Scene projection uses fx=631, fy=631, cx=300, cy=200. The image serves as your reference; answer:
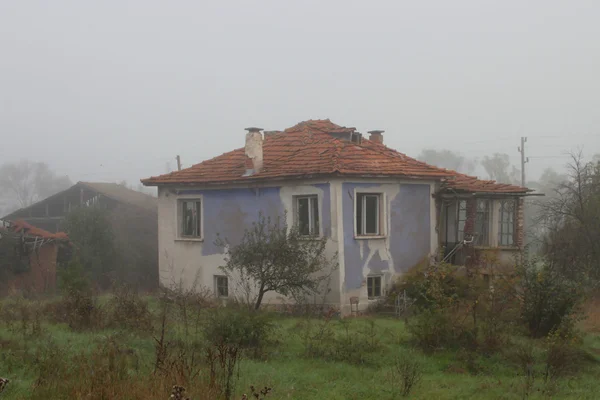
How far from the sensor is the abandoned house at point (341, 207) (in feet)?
61.4

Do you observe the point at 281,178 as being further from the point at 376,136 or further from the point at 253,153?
the point at 376,136

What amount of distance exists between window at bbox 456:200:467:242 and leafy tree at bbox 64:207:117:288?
564 inches

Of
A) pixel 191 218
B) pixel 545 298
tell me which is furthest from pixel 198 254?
pixel 545 298

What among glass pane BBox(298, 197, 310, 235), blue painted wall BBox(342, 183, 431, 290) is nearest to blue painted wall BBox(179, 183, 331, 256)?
glass pane BBox(298, 197, 310, 235)

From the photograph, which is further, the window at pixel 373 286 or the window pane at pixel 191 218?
the window pane at pixel 191 218

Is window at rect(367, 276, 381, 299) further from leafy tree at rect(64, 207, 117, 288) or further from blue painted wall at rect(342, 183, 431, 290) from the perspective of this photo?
leafy tree at rect(64, 207, 117, 288)

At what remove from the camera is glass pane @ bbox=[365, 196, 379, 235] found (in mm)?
19438

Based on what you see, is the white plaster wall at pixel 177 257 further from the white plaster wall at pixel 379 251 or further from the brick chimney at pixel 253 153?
the white plaster wall at pixel 379 251

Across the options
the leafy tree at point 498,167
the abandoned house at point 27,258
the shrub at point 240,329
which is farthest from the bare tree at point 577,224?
the leafy tree at point 498,167

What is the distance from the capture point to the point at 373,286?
1928cm

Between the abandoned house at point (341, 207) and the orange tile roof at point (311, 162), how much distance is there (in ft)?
0.14

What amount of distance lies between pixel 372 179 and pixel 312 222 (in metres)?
2.24

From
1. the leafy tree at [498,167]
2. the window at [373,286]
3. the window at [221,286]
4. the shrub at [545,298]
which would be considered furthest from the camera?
the leafy tree at [498,167]

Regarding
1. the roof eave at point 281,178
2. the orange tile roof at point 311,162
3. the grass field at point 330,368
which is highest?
the orange tile roof at point 311,162
